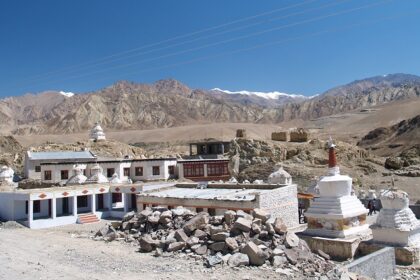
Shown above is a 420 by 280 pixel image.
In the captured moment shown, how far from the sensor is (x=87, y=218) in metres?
31.8

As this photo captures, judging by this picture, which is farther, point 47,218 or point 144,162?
point 144,162

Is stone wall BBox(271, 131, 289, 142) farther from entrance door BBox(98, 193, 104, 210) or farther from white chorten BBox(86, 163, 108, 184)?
entrance door BBox(98, 193, 104, 210)

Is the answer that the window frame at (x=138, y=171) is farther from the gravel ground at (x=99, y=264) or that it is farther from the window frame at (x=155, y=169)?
the gravel ground at (x=99, y=264)

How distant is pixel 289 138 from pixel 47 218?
4640 centimetres

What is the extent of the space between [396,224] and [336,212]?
2.45 m

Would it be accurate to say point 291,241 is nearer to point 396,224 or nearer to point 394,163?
point 396,224

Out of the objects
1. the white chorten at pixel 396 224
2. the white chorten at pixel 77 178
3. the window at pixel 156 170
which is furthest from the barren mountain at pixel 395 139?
the white chorten at pixel 396 224

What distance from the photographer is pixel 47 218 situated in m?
31.2

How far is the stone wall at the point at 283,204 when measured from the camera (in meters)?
24.3

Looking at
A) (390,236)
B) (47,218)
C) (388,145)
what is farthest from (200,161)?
(388,145)

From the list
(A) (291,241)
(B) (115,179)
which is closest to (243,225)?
(A) (291,241)

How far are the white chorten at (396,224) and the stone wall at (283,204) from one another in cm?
653

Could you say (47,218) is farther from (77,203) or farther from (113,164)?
(113,164)

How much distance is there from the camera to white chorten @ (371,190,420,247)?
59.8 ft
